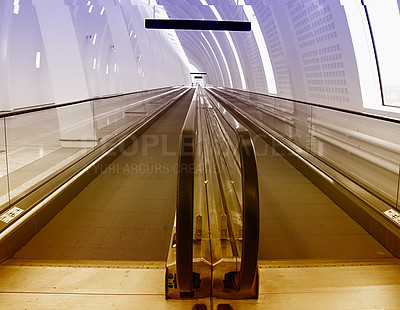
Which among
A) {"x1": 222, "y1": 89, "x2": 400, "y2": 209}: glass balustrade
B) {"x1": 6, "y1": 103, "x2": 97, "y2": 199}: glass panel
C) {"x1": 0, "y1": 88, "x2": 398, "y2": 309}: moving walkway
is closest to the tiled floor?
{"x1": 0, "y1": 88, "x2": 398, "y2": 309}: moving walkway

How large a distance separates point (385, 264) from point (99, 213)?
3293 millimetres

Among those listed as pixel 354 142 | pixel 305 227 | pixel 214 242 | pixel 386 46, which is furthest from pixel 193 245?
pixel 386 46

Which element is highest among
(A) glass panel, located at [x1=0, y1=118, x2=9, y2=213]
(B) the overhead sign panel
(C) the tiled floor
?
(B) the overhead sign panel

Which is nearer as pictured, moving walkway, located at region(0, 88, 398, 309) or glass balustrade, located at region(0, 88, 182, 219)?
moving walkway, located at region(0, 88, 398, 309)

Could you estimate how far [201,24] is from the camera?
41.4ft

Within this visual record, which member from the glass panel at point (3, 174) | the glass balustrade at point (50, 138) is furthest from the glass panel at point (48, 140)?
the glass panel at point (3, 174)

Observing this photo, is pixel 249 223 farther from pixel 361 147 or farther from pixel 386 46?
pixel 386 46

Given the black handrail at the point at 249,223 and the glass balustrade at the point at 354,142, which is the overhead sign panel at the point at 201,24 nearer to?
the glass balustrade at the point at 354,142

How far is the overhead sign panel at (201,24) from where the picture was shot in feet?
40.7

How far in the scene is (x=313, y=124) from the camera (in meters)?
8.09

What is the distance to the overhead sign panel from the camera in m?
12.4

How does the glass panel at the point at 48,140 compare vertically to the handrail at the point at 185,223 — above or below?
above

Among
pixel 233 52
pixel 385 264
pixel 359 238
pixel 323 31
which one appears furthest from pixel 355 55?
pixel 233 52

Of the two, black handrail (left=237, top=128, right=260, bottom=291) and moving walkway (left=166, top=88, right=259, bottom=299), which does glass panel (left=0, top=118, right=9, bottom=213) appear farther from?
black handrail (left=237, top=128, right=260, bottom=291)
